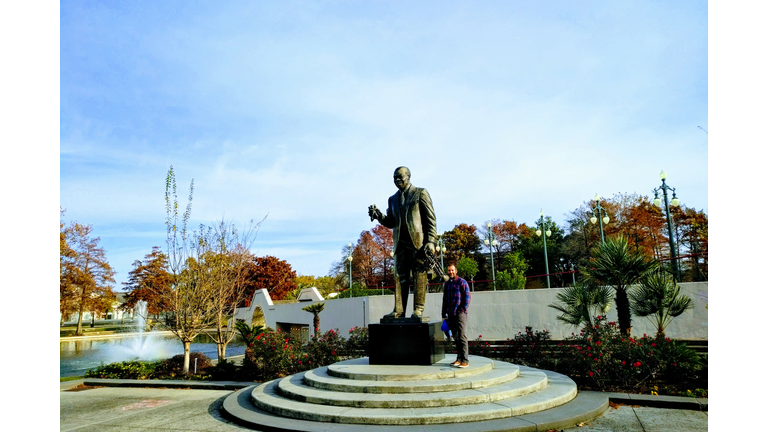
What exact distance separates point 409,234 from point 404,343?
1.82 meters

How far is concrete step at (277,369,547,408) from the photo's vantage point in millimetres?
5598

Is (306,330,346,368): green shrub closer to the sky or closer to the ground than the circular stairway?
closer to the ground

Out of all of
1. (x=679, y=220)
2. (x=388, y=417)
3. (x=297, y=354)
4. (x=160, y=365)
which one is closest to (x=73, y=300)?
(x=160, y=365)

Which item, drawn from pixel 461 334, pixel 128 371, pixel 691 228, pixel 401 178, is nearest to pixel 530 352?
pixel 461 334

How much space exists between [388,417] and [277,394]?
7.76ft

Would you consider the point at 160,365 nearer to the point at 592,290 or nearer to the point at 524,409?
the point at 524,409

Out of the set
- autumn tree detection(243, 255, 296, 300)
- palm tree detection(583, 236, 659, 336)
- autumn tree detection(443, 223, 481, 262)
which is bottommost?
autumn tree detection(243, 255, 296, 300)

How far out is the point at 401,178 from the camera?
8.16m

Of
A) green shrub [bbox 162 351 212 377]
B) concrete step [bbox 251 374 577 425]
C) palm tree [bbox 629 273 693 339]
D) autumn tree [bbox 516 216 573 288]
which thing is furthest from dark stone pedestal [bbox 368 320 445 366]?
autumn tree [bbox 516 216 573 288]

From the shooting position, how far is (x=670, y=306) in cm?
973

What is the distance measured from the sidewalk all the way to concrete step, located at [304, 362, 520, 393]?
129cm

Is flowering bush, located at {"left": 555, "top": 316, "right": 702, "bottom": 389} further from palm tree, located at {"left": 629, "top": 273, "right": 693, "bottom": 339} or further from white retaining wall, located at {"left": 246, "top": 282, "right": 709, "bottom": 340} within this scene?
white retaining wall, located at {"left": 246, "top": 282, "right": 709, "bottom": 340}

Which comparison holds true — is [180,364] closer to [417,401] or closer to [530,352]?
[417,401]

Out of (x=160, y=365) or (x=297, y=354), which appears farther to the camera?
(x=160, y=365)
